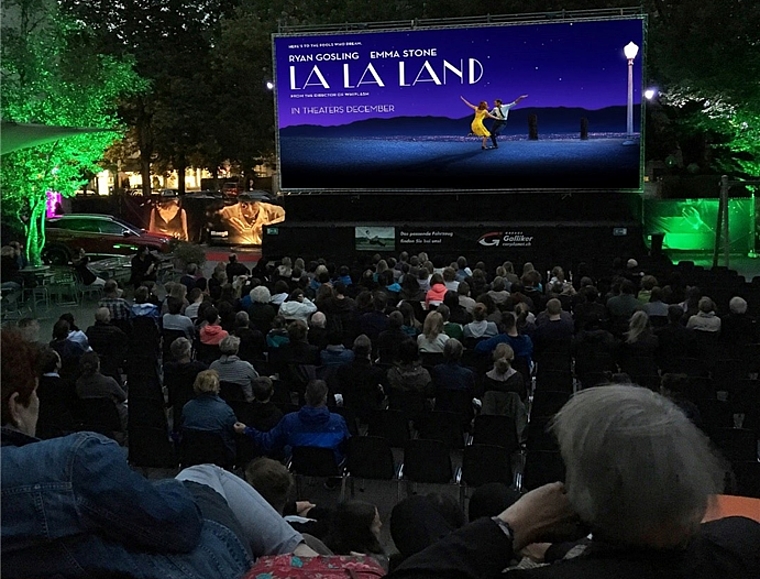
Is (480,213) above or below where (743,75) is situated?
below

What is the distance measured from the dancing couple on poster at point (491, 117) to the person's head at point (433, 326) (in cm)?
1169

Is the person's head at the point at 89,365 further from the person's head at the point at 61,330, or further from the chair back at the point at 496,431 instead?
the chair back at the point at 496,431

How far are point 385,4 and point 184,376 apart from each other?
2081cm

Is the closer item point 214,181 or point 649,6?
point 649,6

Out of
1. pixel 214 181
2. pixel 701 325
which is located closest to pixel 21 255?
pixel 701 325

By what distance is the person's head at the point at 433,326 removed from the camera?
27.6 ft

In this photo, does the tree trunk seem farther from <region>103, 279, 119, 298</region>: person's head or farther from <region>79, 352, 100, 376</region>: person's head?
<region>79, 352, 100, 376</region>: person's head

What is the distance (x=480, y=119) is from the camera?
19188 mm

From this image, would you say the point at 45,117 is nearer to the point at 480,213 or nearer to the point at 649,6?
the point at 480,213

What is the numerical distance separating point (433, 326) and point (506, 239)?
11504 millimetres

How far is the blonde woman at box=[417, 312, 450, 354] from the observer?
844 centimetres

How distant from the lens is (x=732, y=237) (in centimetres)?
2114

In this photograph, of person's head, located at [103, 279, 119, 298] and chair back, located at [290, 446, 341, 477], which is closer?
chair back, located at [290, 446, 341, 477]

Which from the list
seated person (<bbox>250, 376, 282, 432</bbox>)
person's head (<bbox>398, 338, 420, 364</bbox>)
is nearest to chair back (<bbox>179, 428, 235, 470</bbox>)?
seated person (<bbox>250, 376, 282, 432</bbox>)
